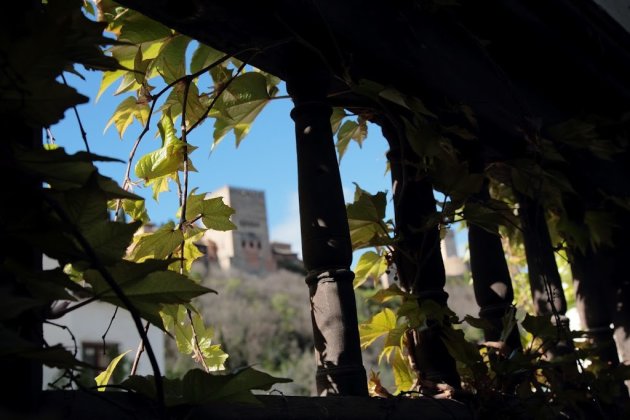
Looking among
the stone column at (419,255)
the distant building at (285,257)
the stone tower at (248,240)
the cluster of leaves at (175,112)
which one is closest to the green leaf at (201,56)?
the cluster of leaves at (175,112)

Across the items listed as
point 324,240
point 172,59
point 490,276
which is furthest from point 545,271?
point 172,59

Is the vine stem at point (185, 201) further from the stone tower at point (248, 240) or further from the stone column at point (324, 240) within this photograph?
the stone tower at point (248, 240)

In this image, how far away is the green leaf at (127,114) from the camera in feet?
4.14

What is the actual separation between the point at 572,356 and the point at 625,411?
257 millimetres

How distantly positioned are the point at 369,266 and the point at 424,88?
0.37 m

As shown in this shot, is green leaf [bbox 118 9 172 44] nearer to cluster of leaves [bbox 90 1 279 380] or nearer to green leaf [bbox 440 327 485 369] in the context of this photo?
cluster of leaves [bbox 90 1 279 380]

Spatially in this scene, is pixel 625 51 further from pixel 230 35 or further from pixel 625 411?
pixel 230 35

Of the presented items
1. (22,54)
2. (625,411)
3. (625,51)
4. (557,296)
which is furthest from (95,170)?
(625,51)

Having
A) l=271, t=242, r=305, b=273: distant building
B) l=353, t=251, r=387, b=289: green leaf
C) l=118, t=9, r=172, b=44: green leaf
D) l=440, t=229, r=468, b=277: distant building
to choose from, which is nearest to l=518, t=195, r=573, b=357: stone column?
l=353, t=251, r=387, b=289: green leaf

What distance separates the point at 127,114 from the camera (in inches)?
50.8

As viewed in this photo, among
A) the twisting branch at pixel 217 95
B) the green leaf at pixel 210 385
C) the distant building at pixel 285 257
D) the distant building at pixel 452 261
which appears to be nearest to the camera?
the green leaf at pixel 210 385

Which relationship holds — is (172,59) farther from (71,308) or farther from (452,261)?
(452,261)

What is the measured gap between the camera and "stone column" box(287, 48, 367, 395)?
3.51 feet

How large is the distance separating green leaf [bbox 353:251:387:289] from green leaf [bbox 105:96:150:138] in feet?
1.64
